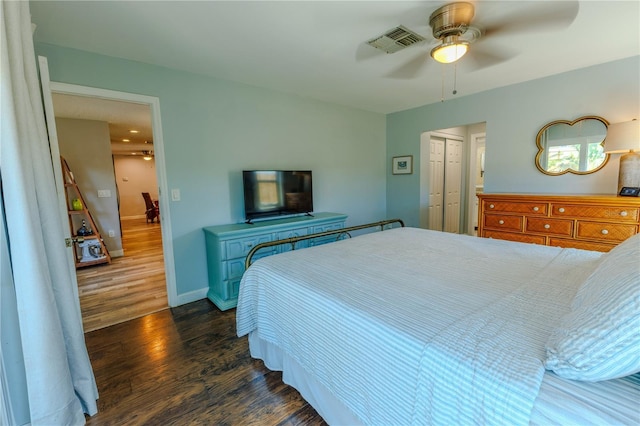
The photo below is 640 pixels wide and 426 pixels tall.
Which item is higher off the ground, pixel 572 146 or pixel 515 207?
pixel 572 146

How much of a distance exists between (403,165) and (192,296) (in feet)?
12.5

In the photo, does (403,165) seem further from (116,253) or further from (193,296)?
(116,253)

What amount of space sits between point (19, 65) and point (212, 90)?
185 cm

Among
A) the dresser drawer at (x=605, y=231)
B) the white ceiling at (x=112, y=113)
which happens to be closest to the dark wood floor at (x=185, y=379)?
the white ceiling at (x=112, y=113)

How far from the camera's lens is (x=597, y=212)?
2594 mm

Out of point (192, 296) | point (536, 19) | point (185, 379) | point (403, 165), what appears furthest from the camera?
point (403, 165)

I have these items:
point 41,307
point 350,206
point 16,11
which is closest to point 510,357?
point 41,307

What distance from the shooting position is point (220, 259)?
275 centimetres

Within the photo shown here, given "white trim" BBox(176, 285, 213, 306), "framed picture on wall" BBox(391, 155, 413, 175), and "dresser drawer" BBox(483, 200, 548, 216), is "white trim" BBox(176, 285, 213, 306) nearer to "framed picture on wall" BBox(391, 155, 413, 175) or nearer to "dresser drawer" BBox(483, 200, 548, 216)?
"dresser drawer" BBox(483, 200, 548, 216)

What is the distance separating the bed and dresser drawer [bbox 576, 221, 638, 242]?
1.21 meters

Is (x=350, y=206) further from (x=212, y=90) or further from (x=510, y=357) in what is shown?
(x=510, y=357)

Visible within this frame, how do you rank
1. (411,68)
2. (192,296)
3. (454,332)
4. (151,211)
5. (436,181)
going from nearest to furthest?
(454,332) < (411,68) < (192,296) < (436,181) < (151,211)

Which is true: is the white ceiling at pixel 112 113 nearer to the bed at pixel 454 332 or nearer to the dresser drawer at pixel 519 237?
the bed at pixel 454 332

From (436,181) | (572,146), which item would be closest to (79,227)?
(436,181)
